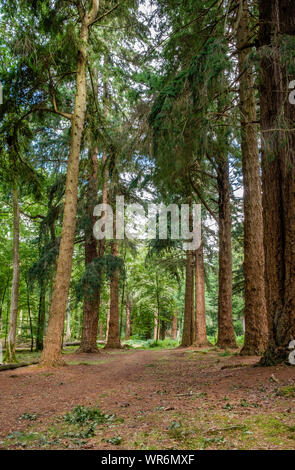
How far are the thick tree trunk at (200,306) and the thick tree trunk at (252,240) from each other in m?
6.19

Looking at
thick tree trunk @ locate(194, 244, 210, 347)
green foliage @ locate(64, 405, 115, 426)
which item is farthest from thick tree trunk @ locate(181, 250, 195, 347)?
green foliage @ locate(64, 405, 115, 426)

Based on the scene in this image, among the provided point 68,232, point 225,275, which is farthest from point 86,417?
point 225,275

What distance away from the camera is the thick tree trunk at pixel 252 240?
24.4 ft

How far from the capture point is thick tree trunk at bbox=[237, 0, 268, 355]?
7438 millimetres

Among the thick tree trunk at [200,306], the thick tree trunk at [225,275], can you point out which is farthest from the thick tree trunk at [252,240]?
the thick tree trunk at [200,306]

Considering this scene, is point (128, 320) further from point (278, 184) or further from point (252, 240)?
point (278, 184)

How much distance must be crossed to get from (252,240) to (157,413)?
5.72 m

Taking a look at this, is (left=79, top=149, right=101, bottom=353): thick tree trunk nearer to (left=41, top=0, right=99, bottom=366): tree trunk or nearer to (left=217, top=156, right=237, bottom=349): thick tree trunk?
(left=41, top=0, right=99, bottom=366): tree trunk

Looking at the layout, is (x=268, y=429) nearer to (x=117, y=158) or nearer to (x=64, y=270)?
(x=64, y=270)

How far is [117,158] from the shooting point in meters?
11.3

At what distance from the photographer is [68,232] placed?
7984 millimetres

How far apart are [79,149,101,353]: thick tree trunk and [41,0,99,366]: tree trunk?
3575 millimetres
